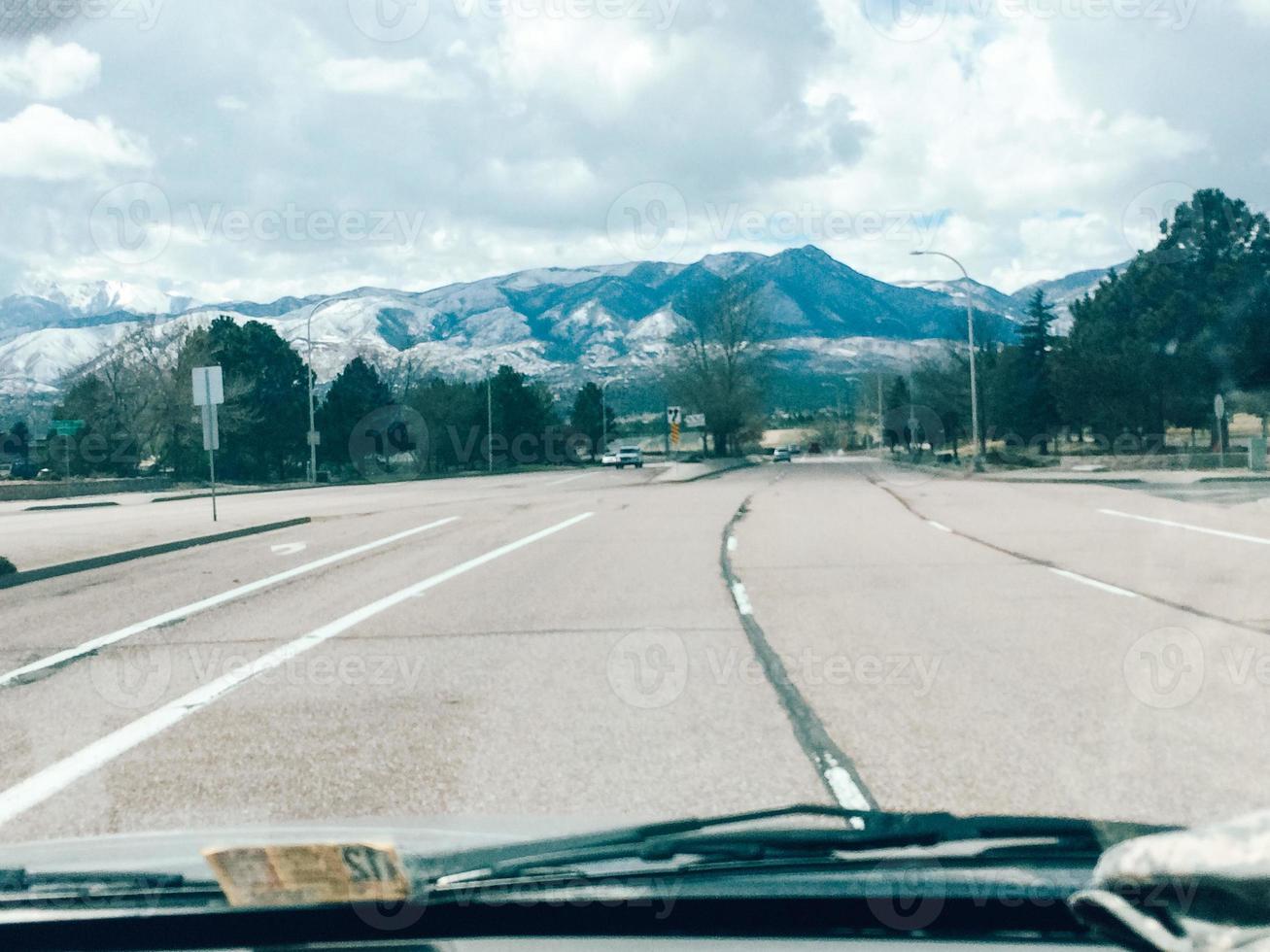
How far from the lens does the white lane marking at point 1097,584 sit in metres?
12.3

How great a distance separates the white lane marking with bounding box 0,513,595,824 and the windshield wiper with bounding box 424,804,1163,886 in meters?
3.21

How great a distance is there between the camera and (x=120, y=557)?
61.7ft

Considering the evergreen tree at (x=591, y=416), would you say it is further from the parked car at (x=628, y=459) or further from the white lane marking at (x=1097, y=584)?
the white lane marking at (x=1097, y=584)

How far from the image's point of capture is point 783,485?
44500 mm

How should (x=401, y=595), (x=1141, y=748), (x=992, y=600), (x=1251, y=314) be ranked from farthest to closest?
(x=1251, y=314) → (x=401, y=595) → (x=992, y=600) → (x=1141, y=748)

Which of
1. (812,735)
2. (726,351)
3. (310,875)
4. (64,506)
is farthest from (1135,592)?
(726,351)

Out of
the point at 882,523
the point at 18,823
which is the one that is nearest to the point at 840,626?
the point at 18,823

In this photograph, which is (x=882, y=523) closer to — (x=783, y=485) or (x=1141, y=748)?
(x=1141, y=748)

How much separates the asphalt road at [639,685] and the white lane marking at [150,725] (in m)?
0.03

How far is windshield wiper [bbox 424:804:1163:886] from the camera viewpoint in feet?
10.2

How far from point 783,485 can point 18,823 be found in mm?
40050

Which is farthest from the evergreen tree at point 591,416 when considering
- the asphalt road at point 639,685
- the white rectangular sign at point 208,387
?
the asphalt road at point 639,685
